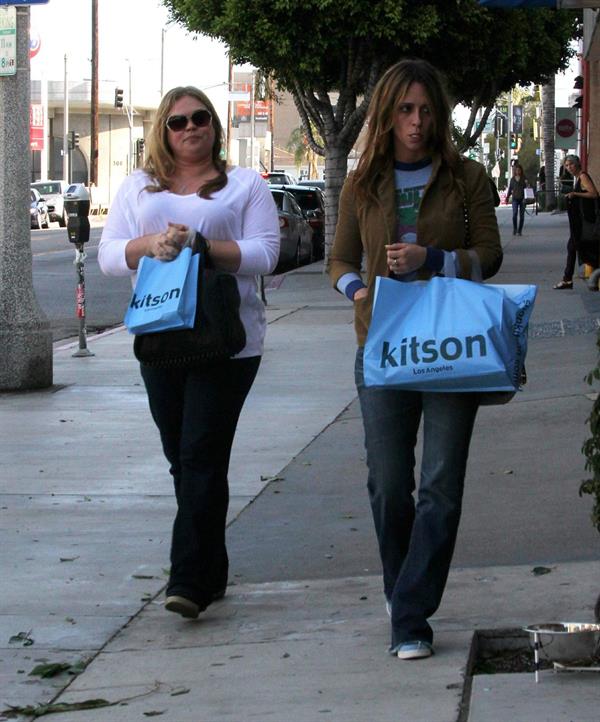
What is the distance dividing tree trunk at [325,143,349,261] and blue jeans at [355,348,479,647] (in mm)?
20446

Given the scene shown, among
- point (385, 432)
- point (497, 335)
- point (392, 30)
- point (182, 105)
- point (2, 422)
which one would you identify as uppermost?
point (392, 30)

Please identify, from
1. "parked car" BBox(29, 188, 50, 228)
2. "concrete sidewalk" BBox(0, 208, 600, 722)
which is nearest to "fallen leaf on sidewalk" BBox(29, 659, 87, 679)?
"concrete sidewalk" BBox(0, 208, 600, 722)

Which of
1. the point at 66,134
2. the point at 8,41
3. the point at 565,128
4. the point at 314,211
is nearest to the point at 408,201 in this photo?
the point at 8,41

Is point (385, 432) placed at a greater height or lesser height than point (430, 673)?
greater

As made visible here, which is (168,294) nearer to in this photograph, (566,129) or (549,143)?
(566,129)

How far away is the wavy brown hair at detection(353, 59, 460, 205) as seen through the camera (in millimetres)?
4945

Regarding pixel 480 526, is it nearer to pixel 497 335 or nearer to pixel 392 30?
pixel 497 335

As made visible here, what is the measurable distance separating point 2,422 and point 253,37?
15.4 m

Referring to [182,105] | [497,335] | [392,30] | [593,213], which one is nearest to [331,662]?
[497,335]

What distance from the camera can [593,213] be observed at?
18.4 meters

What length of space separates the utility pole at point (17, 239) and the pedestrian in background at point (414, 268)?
729cm

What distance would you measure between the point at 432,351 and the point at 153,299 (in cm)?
119

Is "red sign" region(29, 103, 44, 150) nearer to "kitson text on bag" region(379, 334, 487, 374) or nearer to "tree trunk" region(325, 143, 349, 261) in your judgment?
Answer: "tree trunk" region(325, 143, 349, 261)

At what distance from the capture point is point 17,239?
12094mm
